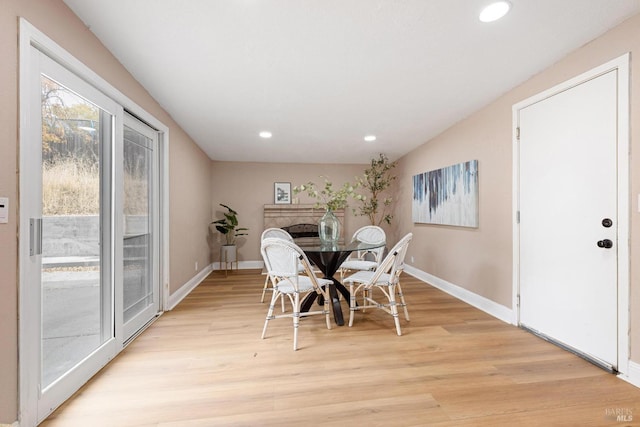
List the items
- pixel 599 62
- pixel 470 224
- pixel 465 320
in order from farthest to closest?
pixel 470 224 → pixel 465 320 → pixel 599 62

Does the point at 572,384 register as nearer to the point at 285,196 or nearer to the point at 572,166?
the point at 572,166

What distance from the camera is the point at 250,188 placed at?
5691 millimetres

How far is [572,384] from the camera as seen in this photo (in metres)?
1.78

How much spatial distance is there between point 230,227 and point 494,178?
13.7 ft

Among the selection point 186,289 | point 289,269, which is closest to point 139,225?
point 186,289

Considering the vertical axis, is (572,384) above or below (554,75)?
below

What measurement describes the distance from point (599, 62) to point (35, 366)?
3976 mm

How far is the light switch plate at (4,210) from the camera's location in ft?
4.04

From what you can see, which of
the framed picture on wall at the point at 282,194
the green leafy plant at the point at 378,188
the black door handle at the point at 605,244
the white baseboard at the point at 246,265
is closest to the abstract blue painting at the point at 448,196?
the green leafy plant at the point at 378,188

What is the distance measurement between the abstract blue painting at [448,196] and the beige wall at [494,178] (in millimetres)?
100

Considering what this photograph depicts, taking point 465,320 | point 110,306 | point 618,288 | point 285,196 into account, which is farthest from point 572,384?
point 285,196

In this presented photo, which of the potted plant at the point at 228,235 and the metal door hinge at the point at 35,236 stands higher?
the metal door hinge at the point at 35,236

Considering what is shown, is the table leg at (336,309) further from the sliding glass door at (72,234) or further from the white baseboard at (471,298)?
the sliding glass door at (72,234)

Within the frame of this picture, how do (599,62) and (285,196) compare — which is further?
(285,196)
